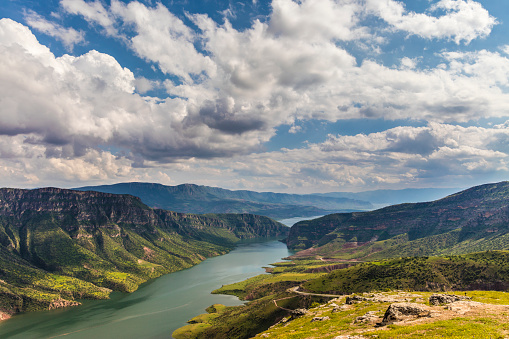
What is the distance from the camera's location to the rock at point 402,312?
4591cm

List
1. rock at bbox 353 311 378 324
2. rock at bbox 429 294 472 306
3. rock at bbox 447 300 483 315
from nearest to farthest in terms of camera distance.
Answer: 1. rock at bbox 447 300 483 315
2. rock at bbox 353 311 378 324
3. rock at bbox 429 294 472 306

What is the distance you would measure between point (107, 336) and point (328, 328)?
7730 inches

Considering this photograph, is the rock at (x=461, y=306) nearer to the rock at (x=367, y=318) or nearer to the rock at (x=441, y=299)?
the rock at (x=441, y=299)

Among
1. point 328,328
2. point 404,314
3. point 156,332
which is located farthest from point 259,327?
point 404,314

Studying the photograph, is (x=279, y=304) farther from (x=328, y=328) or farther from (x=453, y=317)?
(x=453, y=317)

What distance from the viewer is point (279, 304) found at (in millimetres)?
167750

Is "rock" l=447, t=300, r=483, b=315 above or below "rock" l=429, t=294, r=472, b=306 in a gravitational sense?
above

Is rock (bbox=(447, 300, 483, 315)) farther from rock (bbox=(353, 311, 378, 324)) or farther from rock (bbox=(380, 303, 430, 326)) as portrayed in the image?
rock (bbox=(353, 311, 378, 324))

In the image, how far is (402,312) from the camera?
1876 inches

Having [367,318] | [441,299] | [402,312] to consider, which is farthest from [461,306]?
[367,318]

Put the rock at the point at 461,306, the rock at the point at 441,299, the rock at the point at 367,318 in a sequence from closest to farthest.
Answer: the rock at the point at 461,306, the rock at the point at 367,318, the rock at the point at 441,299

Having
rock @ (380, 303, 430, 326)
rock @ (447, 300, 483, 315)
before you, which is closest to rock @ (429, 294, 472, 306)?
rock @ (447, 300, 483, 315)

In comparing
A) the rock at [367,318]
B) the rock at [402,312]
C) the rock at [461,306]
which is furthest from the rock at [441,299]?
the rock at [367,318]

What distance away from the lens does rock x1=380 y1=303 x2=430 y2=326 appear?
151ft
